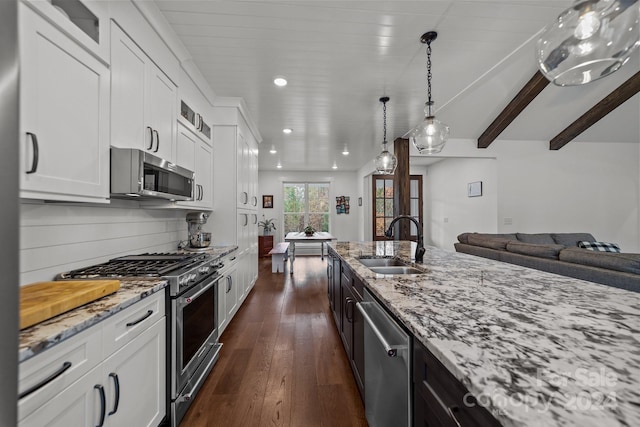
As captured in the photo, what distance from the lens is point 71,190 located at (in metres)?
1.15

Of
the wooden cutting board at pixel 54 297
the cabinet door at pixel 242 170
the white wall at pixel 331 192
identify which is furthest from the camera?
the white wall at pixel 331 192

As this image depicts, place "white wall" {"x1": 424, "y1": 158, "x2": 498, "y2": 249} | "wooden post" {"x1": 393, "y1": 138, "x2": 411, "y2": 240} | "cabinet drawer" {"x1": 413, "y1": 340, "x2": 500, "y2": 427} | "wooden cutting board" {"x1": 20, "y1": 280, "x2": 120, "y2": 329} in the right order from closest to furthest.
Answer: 1. "cabinet drawer" {"x1": 413, "y1": 340, "x2": 500, "y2": 427}
2. "wooden cutting board" {"x1": 20, "y1": 280, "x2": 120, "y2": 329}
3. "wooden post" {"x1": 393, "y1": 138, "x2": 411, "y2": 240}
4. "white wall" {"x1": 424, "y1": 158, "x2": 498, "y2": 249}

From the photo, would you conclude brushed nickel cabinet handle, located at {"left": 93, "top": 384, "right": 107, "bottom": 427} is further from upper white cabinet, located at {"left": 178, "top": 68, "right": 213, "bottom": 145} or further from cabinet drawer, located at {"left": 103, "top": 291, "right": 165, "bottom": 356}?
upper white cabinet, located at {"left": 178, "top": 68, "right": 213, "bottom": 145}

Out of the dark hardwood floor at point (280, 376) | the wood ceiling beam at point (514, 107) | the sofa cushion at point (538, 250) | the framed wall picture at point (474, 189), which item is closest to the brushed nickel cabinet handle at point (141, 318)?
the dark hardwood floor at point (280, 376)

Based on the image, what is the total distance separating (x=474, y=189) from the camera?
572 cm

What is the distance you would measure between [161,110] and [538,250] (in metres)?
3.84

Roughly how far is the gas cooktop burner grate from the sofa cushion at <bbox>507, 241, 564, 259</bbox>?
3376 millimetres

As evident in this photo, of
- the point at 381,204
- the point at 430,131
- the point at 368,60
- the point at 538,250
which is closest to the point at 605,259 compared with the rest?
the point at 538,250

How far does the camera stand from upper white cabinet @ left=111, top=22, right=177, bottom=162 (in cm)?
146

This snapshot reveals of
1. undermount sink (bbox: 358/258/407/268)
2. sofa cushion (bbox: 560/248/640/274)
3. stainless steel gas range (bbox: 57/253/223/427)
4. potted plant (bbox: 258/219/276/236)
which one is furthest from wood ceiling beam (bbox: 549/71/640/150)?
potted plant (bbox: 258/219/276/236)

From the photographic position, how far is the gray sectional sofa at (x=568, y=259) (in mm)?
2078

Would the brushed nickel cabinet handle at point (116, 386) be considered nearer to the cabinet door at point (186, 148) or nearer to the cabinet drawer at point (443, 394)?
the cabinet drawer at point (443, 394)

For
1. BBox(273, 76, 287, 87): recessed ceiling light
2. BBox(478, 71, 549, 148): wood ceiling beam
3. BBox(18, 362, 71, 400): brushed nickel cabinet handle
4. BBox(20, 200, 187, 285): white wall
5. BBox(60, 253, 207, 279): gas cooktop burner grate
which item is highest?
BBox(478, 71, 549, 148): wood ceiling beam

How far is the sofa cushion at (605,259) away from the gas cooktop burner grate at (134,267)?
11.0 feet
